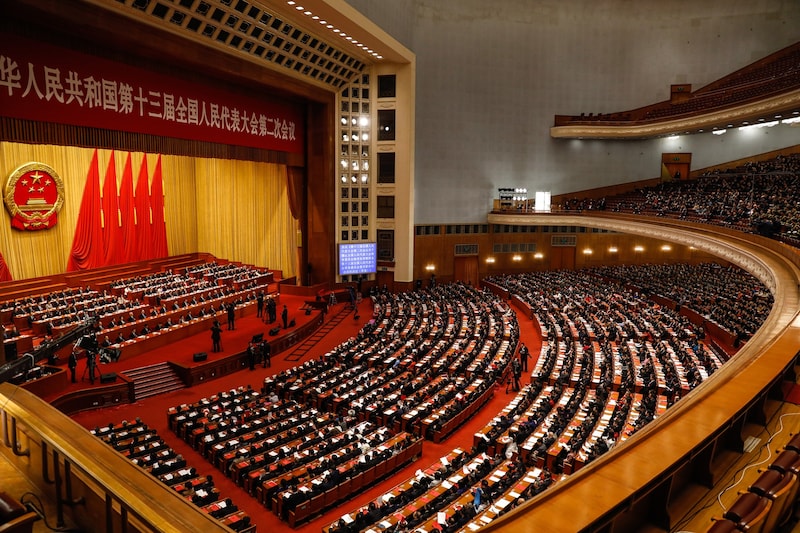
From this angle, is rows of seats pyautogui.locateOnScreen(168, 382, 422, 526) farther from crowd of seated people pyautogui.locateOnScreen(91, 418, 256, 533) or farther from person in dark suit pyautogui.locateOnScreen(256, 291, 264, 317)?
person in dark suit pyautogui.locateOnScreen(256, 291, 264, 317)

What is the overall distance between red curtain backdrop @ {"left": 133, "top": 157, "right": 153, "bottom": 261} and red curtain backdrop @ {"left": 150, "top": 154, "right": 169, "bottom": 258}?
26 cm

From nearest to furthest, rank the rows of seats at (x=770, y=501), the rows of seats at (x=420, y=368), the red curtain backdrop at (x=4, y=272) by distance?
1. the rows of seats at (x=770, y=501)
2. the rows of seats at (x=420, y=368)
3. the red curtain backdrop at (x=4, y=272)

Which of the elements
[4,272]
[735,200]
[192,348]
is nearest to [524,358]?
[192,348]

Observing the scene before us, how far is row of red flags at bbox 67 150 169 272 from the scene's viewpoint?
20.2m

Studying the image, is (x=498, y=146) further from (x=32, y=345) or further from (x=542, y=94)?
(x=32, y=345)

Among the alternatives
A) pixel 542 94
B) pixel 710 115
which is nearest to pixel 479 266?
pixel 542 94

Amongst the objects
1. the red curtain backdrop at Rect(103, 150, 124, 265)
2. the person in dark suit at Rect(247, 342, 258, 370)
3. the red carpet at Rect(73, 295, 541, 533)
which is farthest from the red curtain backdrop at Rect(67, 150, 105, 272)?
the person in dark suit at Rect(247, 342, 258, 370)

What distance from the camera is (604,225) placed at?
23094 mm

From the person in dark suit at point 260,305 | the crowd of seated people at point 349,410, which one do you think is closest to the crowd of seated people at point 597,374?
the crowd of seated people at point 349,410

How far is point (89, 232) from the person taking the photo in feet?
66.6

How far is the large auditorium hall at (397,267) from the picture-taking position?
→ 3.40 meters

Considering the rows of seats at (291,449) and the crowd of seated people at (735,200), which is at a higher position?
the crowd of seated people at (735,200)

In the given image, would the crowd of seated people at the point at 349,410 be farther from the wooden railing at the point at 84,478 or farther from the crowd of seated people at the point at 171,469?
the wooden railing at the point at 84,478

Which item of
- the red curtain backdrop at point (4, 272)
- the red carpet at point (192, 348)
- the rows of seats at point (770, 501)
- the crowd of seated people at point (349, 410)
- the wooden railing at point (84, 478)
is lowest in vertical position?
the crowd of seated people at point (349, 410)
